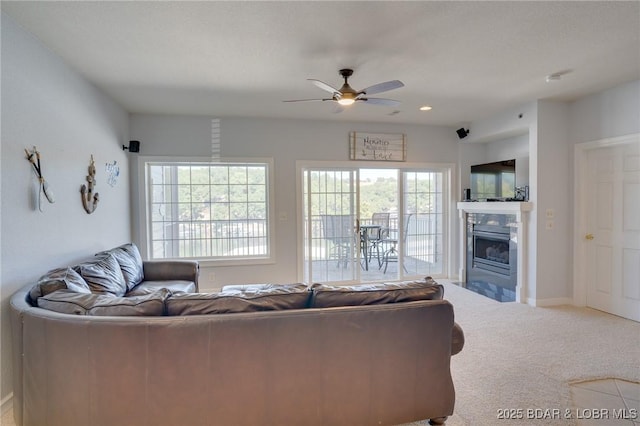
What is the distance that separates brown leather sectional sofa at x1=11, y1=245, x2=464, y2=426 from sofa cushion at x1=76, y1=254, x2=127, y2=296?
53cm

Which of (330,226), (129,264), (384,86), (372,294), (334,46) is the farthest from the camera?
(330,226)

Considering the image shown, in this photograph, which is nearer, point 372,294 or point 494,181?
point 372,294

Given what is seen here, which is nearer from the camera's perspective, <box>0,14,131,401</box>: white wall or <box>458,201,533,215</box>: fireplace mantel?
<box>0,14,131,401</box>: white wall

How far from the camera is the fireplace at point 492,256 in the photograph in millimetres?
4395

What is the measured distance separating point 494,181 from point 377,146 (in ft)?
5.85

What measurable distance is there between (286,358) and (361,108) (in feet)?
11.3

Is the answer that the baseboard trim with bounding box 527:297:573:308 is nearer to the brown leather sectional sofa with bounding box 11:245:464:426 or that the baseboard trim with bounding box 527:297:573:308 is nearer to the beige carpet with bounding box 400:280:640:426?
the beige carpet with bounding box 400:280:640:426

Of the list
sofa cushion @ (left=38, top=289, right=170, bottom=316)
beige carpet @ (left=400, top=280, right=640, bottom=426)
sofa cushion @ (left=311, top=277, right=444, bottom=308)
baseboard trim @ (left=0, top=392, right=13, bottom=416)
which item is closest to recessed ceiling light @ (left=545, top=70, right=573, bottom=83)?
beige carpet @ (left=400, top=280, right=640, bottom=426)

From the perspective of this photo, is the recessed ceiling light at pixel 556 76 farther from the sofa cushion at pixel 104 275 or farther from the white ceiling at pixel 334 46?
the sofa cushion at pixel 104 275

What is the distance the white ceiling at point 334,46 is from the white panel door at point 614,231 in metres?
0.86

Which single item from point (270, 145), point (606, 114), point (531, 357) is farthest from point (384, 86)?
point (606, 114)

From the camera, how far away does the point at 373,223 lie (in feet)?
17.5

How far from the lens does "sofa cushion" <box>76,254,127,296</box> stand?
248cm

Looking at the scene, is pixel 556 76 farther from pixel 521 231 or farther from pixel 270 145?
pixel 270 145
